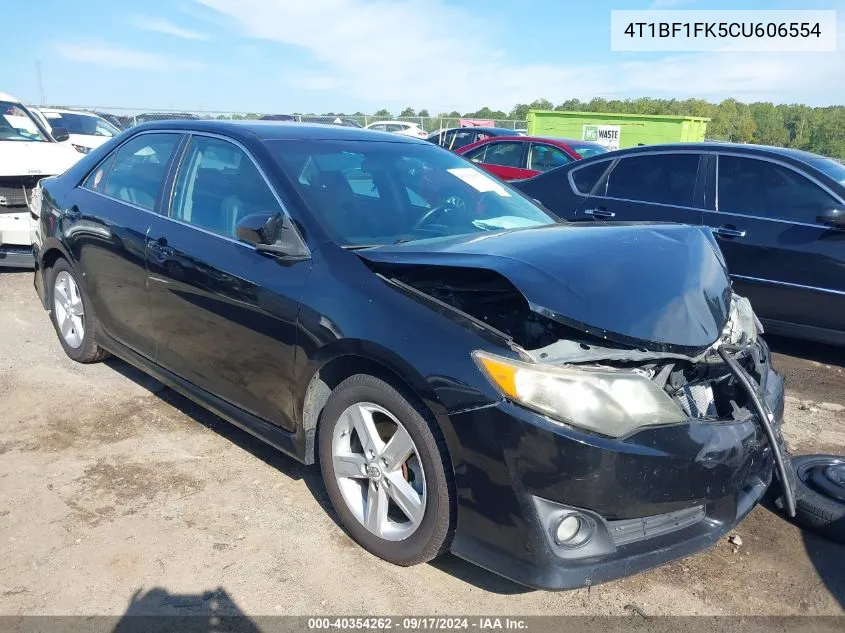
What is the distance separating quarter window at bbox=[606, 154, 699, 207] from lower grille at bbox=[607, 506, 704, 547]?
12.7ft

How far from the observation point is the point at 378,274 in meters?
2.76

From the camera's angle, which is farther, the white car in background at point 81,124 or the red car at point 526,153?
the white car in background at point 81,124

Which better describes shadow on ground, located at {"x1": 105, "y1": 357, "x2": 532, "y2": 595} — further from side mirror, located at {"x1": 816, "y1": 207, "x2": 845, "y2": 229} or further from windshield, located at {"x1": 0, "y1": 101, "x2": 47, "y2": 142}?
windshield, located at {"x1": 0, "y1": 101, "x2": 47, "y2": 142}

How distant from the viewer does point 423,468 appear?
2.52 metres

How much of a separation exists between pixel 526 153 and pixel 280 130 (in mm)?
8641

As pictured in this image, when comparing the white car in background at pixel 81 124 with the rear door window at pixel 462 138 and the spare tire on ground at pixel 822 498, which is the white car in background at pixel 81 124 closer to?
the rear door window at pixel 462 138

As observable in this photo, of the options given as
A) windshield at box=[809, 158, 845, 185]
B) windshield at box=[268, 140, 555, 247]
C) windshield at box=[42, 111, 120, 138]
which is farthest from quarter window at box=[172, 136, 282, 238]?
windshield at box=[42, 111, 120, 138]

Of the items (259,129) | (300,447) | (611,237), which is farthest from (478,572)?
(259,129)

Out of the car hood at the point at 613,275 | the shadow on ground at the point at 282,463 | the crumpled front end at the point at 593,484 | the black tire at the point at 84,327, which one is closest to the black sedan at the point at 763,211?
the car hood at the point at 613,275

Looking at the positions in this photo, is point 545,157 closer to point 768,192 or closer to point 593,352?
point 768,192

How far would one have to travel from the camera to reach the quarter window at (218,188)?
3344 millimetres

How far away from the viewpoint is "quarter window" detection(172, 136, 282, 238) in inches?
132

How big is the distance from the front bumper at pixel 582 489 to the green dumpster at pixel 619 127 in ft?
64.6

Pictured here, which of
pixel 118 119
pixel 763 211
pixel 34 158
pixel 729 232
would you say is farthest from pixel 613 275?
pixel 118 119
